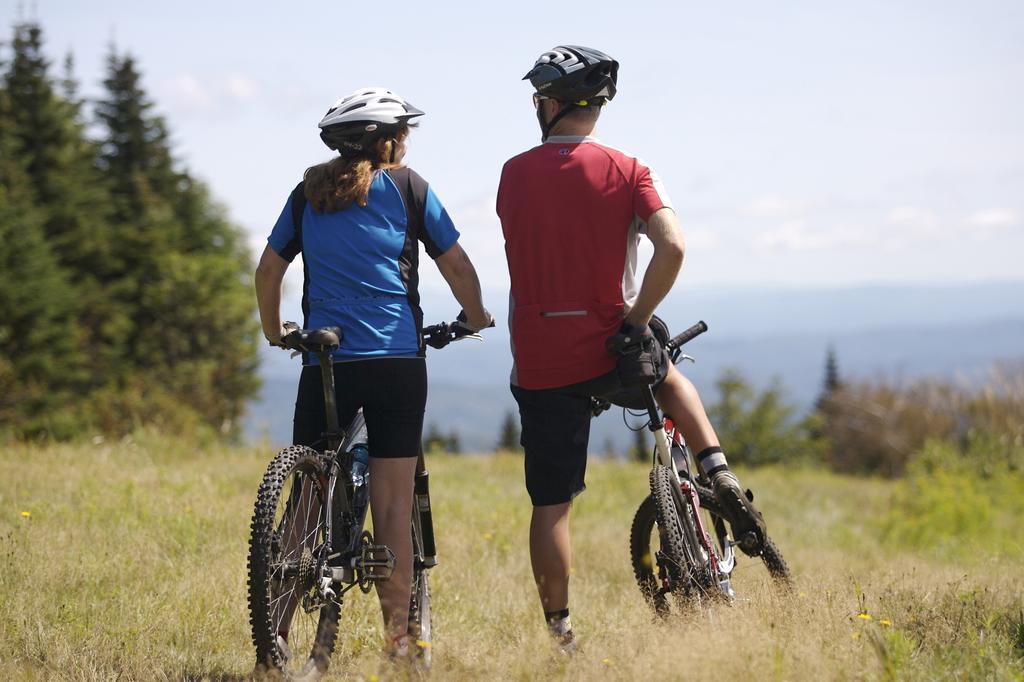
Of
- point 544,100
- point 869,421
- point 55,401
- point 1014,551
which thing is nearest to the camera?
point 544,100

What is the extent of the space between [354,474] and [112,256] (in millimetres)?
46359

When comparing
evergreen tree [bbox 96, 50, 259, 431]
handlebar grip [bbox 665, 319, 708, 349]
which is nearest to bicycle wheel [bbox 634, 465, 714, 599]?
handlebar grip [bbox 665, 319, 708, 349]

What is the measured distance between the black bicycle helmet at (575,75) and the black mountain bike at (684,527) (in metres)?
1.12

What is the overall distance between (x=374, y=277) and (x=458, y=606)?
7.66 feet

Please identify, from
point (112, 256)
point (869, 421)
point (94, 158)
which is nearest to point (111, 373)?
point (112, 256)

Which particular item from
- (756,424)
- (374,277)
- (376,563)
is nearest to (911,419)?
(756,424)

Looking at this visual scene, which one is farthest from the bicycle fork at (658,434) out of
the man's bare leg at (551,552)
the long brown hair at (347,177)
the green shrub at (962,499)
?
the green shrub at (962,499)

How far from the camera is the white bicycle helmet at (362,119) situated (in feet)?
13.1

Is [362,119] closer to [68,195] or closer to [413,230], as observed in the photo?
[413,230]

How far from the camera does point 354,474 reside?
13.4 ft

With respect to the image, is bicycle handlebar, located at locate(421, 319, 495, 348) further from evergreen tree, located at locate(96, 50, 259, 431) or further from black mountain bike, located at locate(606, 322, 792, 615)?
evergreen tree, located at locate(96, 50, 259, 431)

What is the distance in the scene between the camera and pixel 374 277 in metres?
4.01

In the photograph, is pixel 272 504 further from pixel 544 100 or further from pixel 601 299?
pixel 544 100

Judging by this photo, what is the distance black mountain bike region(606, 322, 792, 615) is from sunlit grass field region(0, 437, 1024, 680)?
0.16 m
